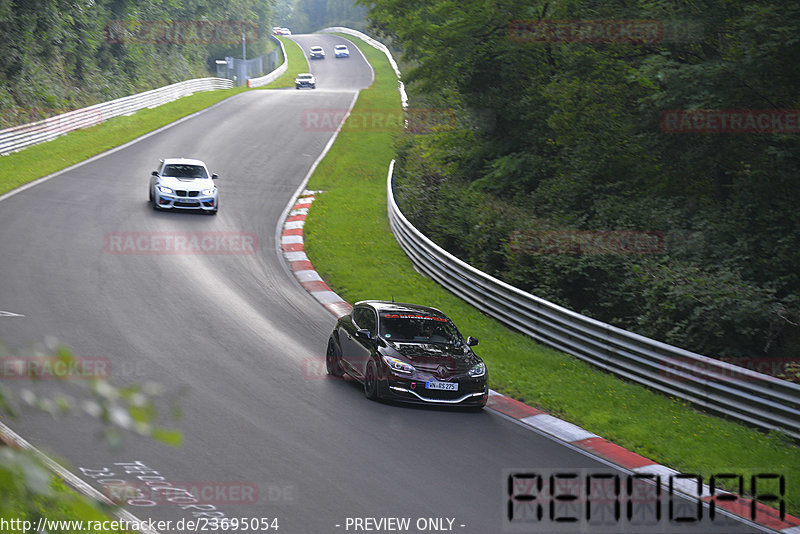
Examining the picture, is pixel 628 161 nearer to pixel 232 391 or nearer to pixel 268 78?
pixel 232 391

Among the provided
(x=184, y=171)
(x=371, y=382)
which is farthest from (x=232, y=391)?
(x=184, y=171)

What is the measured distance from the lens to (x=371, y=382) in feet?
41.1

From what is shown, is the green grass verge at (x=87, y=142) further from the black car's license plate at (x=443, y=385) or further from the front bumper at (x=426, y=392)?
the black car's license plate at (x=443, y=385)

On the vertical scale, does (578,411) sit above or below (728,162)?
below

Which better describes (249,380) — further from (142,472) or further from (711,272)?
(711,272)

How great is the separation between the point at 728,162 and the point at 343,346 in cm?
1078

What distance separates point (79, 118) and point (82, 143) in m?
3.96

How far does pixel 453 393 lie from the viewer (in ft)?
40.4

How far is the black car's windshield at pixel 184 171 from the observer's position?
26609 mm

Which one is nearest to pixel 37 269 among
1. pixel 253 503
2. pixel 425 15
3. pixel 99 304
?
pixel 99 304

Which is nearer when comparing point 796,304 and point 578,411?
point 578,411

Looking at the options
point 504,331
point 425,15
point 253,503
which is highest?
point 425,15

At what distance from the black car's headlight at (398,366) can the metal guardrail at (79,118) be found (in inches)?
1007

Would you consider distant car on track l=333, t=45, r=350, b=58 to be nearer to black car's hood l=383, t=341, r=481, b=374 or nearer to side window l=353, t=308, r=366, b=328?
side window l=353, t=308, r=366, b=328
